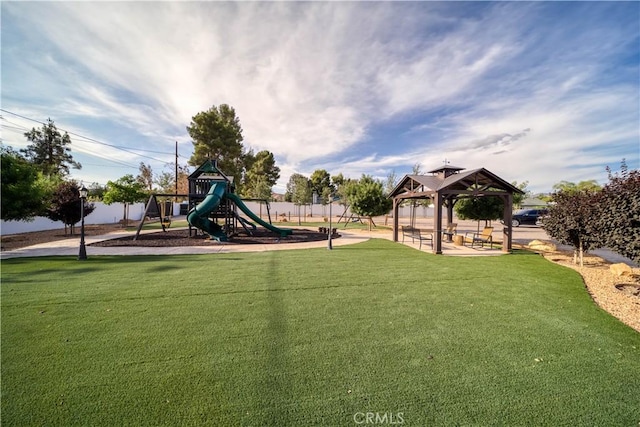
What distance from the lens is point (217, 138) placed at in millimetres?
34938

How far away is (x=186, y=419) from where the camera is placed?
2.40m

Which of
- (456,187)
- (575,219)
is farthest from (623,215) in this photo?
(456,187)

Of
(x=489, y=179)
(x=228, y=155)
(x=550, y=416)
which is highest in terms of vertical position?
(x=228, y=155)

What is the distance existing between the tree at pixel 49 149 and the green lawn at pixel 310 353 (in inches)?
1475

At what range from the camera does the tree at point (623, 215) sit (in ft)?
17.2

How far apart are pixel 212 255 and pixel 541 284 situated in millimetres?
10127

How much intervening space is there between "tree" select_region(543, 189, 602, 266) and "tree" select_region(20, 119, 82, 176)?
4578 centimetres

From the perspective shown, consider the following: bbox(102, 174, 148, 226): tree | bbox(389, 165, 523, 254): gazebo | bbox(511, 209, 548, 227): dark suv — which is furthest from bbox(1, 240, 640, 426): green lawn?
bbox(511, 209, 548, 227): dark suv

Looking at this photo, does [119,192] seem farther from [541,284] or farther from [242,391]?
[541,284]

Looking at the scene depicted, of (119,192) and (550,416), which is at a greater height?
(119,192)

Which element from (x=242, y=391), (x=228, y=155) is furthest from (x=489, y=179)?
(x=228, y=155)

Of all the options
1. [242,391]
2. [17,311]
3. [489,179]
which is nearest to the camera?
[242,391]

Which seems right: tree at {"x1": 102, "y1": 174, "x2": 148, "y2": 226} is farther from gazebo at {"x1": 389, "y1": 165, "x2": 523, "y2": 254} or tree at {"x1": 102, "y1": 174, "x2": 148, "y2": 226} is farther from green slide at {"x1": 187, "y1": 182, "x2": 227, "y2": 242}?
gazebo at {"x1": 389, "y1": 165, "x2": 523, "y2": 254}

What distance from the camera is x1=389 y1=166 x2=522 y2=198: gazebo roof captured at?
36.8 ft
